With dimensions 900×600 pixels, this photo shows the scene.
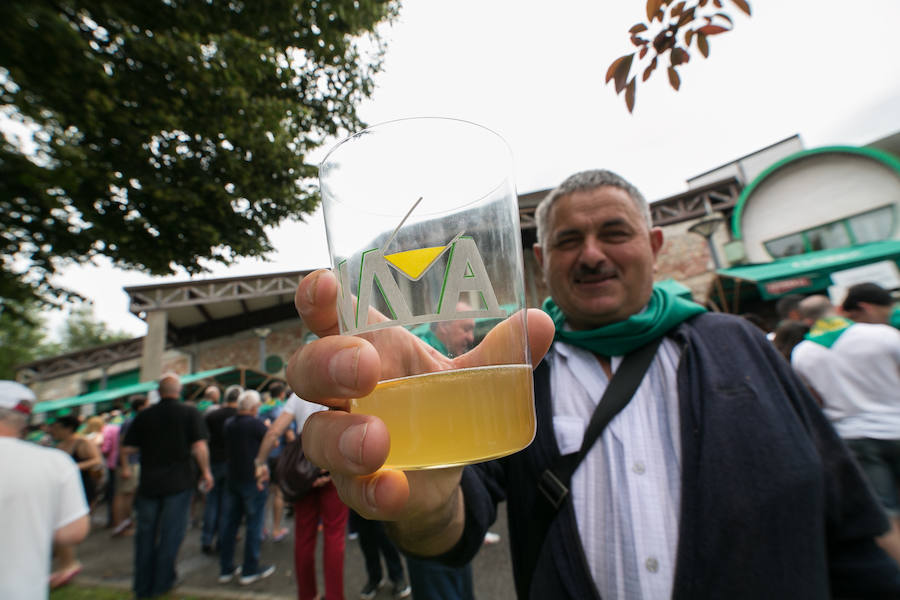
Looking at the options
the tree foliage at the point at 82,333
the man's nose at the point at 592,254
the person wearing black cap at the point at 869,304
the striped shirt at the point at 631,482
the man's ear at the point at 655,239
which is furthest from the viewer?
the tree foliage at the point at 82,333

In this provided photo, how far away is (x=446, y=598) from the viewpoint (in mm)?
2555

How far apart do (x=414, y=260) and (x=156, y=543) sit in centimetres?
509

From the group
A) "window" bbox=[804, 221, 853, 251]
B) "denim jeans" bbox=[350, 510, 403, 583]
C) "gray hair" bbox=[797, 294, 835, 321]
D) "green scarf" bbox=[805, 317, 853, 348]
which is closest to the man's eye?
"green scarf" bbox=[805, 317, 853, 348]

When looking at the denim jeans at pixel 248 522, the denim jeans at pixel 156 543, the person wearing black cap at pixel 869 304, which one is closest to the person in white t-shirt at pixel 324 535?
the denim jeans at pixel 248 522

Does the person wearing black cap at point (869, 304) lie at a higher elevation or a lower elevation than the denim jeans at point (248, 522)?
higher

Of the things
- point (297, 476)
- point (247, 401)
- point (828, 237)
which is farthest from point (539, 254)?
point (828, 237)

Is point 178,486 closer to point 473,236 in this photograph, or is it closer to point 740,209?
point 473,236

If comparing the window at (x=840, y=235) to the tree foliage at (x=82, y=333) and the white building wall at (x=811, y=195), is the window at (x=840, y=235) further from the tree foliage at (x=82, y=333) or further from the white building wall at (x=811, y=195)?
the tree foliage at (x=82, y=333)

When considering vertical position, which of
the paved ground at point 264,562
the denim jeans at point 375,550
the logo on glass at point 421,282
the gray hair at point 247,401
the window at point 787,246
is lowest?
the paved ground at point 264,562

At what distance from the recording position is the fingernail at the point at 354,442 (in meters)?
0.74

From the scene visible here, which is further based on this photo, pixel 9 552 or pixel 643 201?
pixel 9 552

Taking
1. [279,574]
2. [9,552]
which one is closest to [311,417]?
[9,552]

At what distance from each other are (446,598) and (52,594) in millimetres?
4724

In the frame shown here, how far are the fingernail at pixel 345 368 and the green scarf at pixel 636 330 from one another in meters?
1.16
